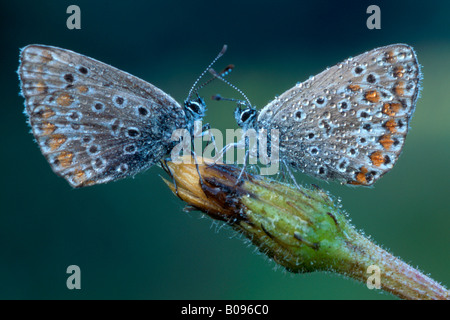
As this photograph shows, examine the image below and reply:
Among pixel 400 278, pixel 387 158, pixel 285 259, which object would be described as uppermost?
pixel 387 158

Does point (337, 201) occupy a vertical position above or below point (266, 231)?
above

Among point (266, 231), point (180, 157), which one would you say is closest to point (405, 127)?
point (266, 231)

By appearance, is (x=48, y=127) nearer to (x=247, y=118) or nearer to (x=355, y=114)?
(x=247, y=118)

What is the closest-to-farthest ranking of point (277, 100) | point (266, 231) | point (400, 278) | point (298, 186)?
point (400, 278) → point (266, 231) → point (298, 186) → point (277, 100)

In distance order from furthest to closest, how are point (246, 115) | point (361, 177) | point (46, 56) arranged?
point (246, 115) < point (46, 56) < point (361, 177)

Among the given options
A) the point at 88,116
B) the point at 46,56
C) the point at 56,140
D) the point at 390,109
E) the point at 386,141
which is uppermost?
the point at 46,56

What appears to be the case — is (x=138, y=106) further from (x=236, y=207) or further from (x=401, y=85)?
(x=401, y=85)

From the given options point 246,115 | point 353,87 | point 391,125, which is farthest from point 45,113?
point 391,125
